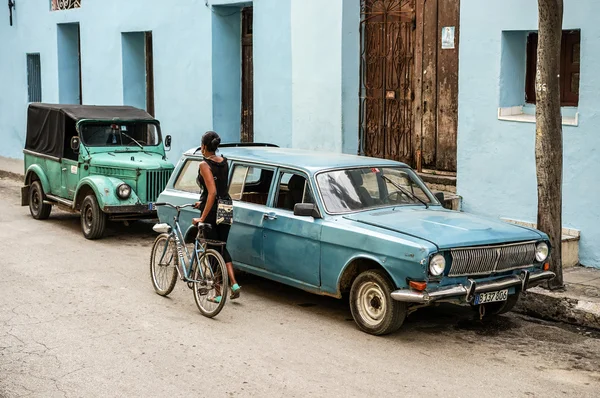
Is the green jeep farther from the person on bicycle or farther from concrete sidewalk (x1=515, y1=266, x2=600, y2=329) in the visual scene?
concrete sidewalk (x1=515, y1=266, x2=600, y2=329)

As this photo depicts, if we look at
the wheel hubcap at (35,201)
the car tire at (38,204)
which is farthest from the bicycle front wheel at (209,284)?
the wheel hubcap at (35,201)

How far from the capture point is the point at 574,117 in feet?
37.8

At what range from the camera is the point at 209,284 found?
29.7ft

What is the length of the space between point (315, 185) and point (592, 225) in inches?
154

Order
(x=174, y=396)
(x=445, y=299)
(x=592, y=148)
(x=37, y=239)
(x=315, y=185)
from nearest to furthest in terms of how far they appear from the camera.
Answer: (x=174, y=396), (x=445, y=299), (x=315, y=185), (x=592, y=148), (x=37, y=239)

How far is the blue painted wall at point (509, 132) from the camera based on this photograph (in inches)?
437

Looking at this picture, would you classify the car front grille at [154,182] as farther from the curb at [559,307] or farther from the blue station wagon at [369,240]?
the curb at [559,307]

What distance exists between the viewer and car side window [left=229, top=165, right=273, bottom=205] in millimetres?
9953

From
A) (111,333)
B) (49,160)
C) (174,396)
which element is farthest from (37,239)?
(174,396)

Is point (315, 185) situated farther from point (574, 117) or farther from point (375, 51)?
point (375, 51)

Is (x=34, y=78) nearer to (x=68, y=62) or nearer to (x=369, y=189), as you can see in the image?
(x=68, y=62)

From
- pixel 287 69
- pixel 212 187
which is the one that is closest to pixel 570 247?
pixel 212 187

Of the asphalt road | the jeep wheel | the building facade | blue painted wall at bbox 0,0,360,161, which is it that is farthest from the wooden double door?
the jeep wheel

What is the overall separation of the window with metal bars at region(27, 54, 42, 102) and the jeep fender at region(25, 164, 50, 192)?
905cm
